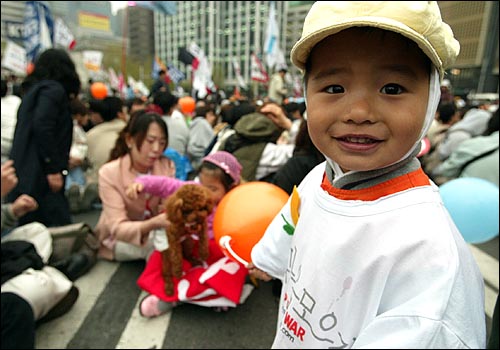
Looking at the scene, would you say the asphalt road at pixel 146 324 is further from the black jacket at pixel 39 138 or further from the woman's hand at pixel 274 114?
the woman's hand at pixel 274 114

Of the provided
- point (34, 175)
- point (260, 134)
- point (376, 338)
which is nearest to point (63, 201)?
point (34, 175)

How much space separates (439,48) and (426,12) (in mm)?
87

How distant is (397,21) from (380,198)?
0.40m

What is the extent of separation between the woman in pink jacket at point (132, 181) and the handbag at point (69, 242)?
0.65 ft

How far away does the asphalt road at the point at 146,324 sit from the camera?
7.14ft

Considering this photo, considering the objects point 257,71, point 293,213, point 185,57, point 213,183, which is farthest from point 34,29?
point 293,213

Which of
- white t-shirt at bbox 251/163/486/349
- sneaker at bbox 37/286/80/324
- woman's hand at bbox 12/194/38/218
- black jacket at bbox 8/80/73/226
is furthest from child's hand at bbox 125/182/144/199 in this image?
white t-shirt at bbox 251/163/486/349

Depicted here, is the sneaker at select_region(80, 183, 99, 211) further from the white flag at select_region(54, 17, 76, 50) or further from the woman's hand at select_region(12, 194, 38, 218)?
the white flag at select_region(54, 17, 76, 50)

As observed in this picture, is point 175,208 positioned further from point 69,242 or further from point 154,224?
point 69,242

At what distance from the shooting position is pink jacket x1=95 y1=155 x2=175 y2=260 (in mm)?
2746

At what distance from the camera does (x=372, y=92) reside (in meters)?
0.74

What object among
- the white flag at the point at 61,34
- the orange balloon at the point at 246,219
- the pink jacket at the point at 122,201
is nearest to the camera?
the orange balloon at the point at 246,219

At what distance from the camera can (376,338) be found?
2.31 ft

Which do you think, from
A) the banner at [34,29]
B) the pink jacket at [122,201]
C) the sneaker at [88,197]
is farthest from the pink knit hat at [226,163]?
the banner at [34,29]
